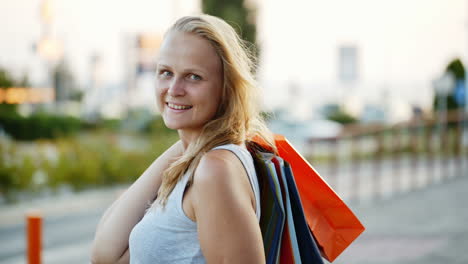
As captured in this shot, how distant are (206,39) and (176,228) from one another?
0.56 metres

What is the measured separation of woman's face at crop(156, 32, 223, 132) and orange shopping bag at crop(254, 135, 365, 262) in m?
0.25

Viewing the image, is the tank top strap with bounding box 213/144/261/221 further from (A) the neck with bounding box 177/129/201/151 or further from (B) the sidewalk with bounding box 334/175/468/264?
(B) the sidewalk with bounding box 334/175/468/264

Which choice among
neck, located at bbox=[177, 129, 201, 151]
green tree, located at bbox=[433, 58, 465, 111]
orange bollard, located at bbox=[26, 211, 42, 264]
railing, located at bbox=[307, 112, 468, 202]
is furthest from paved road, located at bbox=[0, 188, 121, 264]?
green tree, located at bbox=[433, 58, 465, 111]

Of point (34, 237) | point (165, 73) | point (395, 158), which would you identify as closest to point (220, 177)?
point (165, 73)

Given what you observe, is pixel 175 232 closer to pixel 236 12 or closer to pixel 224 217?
pixel 224 217

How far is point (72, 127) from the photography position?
27.5 m

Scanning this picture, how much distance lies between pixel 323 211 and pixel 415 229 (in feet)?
20.6

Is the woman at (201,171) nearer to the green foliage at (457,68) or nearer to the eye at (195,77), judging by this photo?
the eye at (195,77)

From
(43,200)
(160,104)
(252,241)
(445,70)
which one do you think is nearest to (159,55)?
(160,104)

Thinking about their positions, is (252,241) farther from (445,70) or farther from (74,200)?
(445,70)

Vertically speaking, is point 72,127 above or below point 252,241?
below

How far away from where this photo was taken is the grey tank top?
1.62 metres

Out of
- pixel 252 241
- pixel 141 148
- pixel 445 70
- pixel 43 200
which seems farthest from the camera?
pixel 445 70

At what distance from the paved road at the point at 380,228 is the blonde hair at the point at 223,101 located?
4.66 metres
